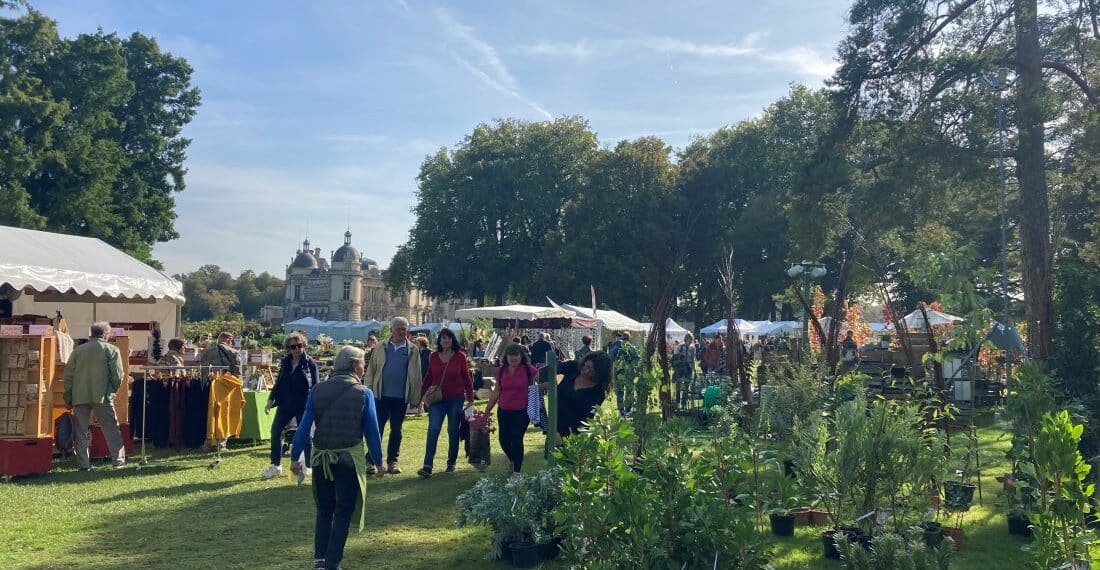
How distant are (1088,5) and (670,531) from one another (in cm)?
1272

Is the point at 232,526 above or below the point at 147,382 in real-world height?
below

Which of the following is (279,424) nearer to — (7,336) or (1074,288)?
(7,336)

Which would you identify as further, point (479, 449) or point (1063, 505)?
point (479, 449)

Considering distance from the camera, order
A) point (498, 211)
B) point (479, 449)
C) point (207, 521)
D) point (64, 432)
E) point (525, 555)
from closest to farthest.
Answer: point (525, 555) < point (207, 521) < point (479, 449) < point (64, 432) < point (498, 211)

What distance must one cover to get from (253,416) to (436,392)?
345cm

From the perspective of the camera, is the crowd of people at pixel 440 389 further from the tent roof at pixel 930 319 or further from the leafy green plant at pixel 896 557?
the tent roof at pixel 930 319

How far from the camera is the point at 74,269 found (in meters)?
10.7

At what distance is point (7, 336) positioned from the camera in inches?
325

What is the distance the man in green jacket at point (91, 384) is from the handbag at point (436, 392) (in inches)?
130

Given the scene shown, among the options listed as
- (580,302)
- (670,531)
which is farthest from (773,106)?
(670,531)

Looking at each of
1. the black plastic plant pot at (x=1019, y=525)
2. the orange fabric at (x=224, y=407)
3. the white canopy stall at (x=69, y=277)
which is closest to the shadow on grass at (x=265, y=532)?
the orange fabric at (x=224, y=407)

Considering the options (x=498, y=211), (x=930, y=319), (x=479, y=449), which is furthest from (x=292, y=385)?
(x=498, y=211)

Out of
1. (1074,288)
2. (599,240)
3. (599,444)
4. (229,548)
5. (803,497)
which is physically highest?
(599,240)

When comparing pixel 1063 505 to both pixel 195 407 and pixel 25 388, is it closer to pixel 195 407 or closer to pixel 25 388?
pixel 195 407
